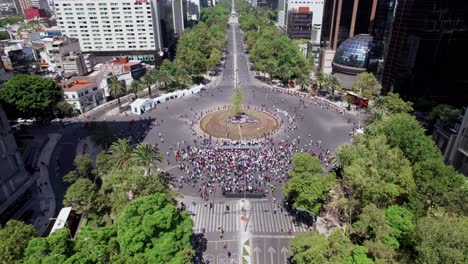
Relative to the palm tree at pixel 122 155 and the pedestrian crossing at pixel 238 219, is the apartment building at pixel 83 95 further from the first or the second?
the pedestrian crossing at pixel 238 219

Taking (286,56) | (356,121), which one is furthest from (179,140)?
(286,56)

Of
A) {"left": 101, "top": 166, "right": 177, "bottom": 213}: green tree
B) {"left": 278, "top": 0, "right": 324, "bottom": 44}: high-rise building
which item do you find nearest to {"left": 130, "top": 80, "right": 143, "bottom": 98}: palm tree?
{"left": 101, "top": 166, "right": 177, "bottom": 213}: green tree

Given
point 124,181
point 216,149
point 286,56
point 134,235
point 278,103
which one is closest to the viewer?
point 134,235

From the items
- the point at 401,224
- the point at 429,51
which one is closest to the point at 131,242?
the point at 401,224

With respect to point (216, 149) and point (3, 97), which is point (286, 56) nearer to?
point (216, 149)

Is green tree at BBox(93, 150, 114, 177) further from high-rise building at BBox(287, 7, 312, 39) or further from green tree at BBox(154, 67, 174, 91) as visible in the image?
high-rise building at BBox(287, 7, 312, 39)

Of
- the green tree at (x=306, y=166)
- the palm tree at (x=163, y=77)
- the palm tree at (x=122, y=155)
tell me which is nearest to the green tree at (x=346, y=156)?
the green tree at (x=306, y=166)

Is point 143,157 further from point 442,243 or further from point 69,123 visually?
point 69,123
